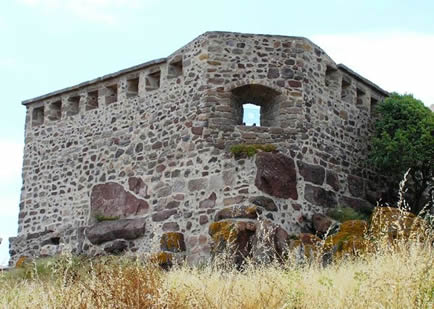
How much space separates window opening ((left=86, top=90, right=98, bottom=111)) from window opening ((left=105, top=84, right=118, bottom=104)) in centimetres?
42

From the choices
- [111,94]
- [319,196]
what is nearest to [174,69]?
[111,94]

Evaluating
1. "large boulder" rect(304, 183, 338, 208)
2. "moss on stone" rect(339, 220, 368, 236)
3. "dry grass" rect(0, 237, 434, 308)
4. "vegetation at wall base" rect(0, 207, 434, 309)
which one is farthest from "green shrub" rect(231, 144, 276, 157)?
"dry grass" rect(0, 237, 434, 308)

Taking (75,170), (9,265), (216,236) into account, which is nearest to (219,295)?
(216,236)

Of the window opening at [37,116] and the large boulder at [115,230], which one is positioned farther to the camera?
the window opening at [37,116]

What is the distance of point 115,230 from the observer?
52.8 ft

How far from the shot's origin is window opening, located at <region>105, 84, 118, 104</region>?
58.7ft

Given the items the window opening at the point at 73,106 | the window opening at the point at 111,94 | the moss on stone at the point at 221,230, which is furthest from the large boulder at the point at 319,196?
the window opening at the point at 73,106

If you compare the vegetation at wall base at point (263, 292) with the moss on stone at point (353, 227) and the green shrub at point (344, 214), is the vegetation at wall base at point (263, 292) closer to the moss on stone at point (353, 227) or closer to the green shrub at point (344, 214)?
the moss on stone at point (353, 227)

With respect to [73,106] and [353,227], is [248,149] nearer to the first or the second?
[353,227]

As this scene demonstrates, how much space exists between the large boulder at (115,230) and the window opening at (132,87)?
3.21 metres

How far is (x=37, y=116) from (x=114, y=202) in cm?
444

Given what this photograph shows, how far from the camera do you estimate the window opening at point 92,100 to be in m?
18.3

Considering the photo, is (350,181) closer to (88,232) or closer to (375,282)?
(88,232)

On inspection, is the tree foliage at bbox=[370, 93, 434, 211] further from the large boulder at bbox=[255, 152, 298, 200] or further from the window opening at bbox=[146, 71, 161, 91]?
the window opening at bbox=[146, 71, 161, 91]
